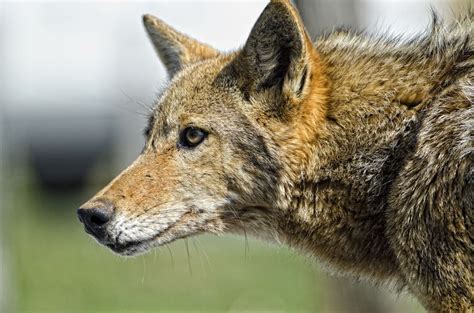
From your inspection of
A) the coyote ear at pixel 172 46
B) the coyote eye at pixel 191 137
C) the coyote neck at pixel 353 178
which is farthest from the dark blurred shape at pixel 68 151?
the coyote neck at pixel 353 178

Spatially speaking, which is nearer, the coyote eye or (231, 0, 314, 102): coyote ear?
(231, 0, 314, 102): coyote ear

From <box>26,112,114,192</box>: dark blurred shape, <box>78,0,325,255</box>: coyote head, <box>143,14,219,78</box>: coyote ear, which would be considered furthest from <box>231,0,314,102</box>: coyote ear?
<box>26,112,114,192</box>: dark blurred shape

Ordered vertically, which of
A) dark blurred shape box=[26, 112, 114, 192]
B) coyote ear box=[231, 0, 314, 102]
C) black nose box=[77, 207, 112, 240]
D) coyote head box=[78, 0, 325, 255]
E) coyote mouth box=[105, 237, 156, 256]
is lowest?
dark blurred shape box=[26, 112, 114, 192]

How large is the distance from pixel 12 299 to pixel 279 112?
18.6 ft

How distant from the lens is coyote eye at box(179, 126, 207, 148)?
5688mm

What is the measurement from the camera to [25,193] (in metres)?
17.4

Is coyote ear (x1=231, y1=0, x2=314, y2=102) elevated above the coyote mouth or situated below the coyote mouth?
above

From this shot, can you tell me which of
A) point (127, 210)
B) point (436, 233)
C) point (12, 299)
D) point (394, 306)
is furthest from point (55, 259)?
point (436, 233)

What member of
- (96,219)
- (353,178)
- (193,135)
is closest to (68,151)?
(193,135)

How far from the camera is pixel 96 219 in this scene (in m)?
5.48

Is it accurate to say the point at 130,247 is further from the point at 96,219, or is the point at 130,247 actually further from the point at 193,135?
the point at 193,135

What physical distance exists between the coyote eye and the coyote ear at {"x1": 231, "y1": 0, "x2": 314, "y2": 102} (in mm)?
345

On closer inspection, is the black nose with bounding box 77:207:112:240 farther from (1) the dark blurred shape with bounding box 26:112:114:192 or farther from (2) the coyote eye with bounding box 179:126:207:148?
(1) the dark blurred shape with bounding box 26:112:114:192

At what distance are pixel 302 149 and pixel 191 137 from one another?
631mm
